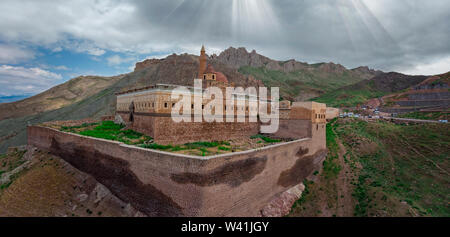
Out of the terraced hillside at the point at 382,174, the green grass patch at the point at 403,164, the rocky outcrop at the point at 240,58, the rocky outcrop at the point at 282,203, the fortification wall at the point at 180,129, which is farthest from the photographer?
the rocky outcrop at the point at 240,58

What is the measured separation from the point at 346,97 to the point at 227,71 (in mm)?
33807

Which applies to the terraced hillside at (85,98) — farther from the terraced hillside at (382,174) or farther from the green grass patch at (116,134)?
the terraced hillside at (382,174)

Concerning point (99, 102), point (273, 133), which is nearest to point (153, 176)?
point (273, 133)

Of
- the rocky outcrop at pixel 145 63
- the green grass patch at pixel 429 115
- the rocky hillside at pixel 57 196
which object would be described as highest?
the rocky outcrop at pixel 145 63

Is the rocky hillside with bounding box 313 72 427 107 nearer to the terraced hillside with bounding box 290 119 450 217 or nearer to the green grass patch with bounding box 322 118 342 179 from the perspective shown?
the terraced hillside with bounding box 290 119 450 217

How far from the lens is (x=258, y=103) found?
906 inches

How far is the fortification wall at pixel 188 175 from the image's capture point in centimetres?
919

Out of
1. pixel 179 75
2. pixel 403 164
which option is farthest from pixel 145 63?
pixel 403 164

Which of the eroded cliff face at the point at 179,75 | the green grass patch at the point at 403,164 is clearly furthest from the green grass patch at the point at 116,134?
the eroded cliff face at the point at 179,75

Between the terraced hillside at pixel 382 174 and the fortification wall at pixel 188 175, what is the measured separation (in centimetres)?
275

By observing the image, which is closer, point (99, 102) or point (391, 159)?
point (391, 159)

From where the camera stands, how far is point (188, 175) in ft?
30.1

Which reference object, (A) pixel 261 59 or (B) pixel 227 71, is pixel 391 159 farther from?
(A) pixel 261 59

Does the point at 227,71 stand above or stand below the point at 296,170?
above
